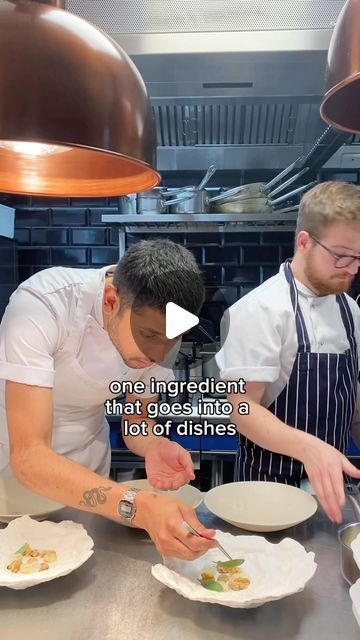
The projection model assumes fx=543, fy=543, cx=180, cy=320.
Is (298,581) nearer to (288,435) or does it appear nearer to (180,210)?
(288,435)

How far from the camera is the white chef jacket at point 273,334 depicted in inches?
47.0

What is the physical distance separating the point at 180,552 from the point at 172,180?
181 cm

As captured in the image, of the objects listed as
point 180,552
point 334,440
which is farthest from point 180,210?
point 180,552

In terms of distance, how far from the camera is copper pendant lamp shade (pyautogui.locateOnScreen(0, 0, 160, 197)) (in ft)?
1.89

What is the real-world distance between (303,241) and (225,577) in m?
0.79

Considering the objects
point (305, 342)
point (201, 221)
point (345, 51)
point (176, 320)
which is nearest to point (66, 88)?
point (345, 51)

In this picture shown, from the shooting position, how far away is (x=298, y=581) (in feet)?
2.31

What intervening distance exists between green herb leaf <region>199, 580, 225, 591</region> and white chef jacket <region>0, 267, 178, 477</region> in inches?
16.0

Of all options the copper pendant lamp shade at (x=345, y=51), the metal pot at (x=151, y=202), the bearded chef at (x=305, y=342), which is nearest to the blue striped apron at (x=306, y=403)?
the bearded chef at (x=305, y=342)

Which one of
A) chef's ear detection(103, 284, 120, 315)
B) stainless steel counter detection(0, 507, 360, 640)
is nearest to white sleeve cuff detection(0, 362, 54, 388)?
chef's ear detection(103, 284, 120, 315)

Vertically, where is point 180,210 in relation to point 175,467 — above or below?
above

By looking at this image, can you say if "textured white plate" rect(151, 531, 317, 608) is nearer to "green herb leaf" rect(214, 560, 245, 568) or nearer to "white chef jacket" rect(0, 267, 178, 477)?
"green herb leaf" rect(214, 560, 245, 568)

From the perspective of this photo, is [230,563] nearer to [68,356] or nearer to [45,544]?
[45,544]

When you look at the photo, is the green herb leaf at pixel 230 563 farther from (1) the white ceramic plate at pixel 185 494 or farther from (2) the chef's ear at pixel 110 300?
(2) the chef's ear at pixel 110 300
